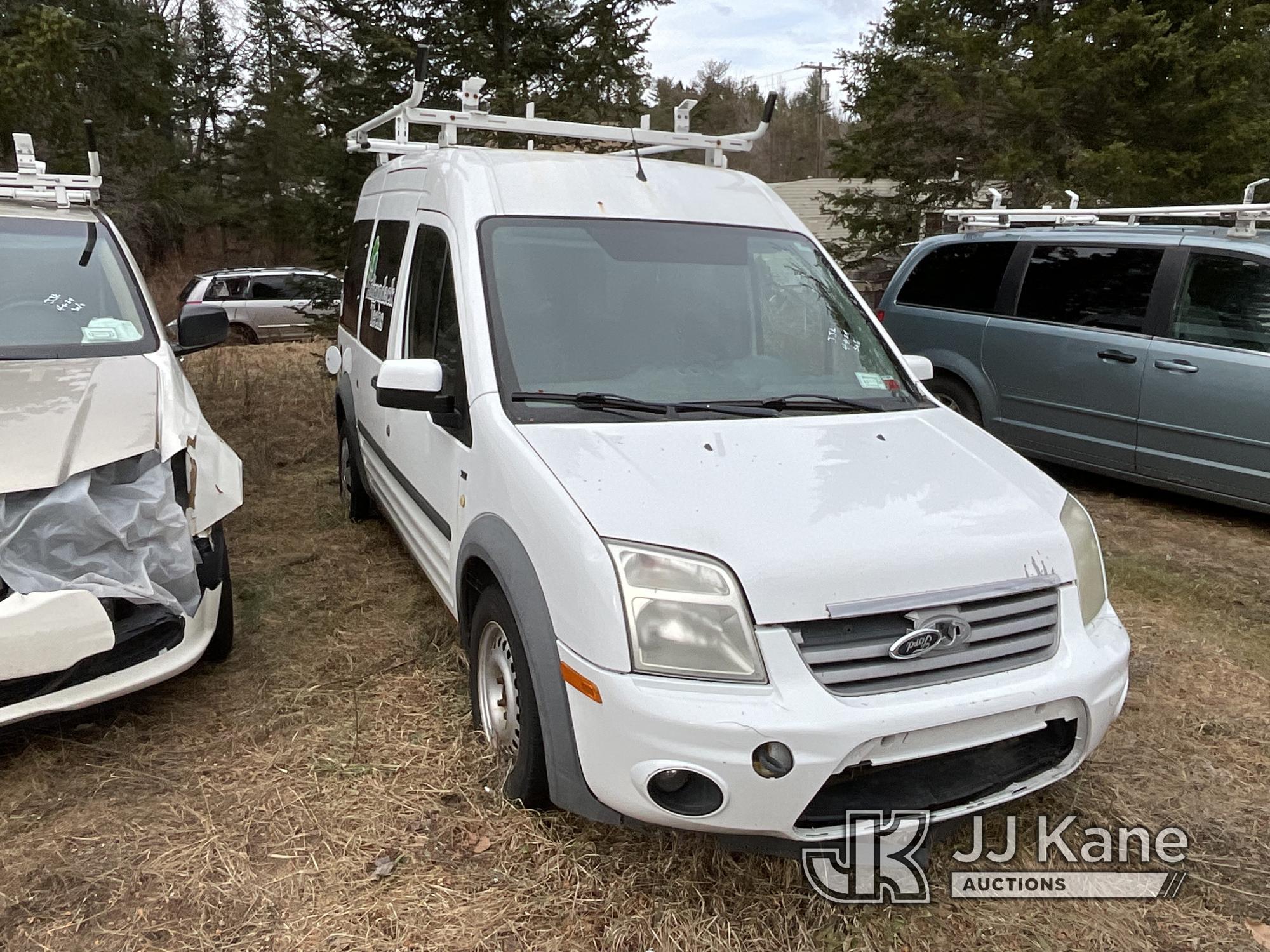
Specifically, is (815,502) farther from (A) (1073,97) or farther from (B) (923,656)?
(A) (1073,97)

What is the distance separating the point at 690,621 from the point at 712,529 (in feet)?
0.84

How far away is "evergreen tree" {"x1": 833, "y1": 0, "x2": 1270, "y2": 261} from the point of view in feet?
33.5

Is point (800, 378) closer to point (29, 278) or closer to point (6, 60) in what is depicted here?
point (29, 278)

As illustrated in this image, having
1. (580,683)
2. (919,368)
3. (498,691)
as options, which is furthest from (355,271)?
(580,683)

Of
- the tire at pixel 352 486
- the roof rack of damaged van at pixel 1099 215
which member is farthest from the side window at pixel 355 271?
the roof rack of damaged van at pixel 1099 215

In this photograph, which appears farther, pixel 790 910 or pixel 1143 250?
pixel 1143 250

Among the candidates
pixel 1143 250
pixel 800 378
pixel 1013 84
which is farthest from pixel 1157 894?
pixel 1013 84

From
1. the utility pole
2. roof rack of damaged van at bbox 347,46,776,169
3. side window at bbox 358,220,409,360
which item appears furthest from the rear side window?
the utility pole

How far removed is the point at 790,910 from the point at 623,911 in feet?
1.51

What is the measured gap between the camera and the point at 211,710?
139 inches

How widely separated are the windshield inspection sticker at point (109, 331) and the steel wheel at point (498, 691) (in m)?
2.34

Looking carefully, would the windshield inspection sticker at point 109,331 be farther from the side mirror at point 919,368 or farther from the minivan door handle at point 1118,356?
the minivan door handle at point 1118,356

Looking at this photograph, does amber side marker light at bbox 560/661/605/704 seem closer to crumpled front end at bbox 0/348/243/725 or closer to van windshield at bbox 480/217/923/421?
van windshield at bbox 480/217/923/421

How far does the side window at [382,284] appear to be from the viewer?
4.29 metres
